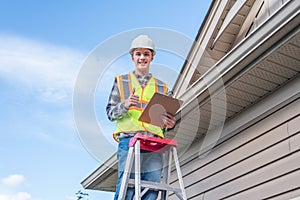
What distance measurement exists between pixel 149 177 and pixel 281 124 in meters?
1.11

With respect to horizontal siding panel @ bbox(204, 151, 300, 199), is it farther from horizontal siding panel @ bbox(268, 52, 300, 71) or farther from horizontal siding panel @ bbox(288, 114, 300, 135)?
horizontal siding panel @ bbox(268, 52, 300, 71)

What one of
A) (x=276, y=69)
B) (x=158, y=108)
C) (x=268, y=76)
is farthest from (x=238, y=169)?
(x=158, y=108)

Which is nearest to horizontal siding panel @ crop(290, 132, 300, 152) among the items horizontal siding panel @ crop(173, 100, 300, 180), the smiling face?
horizontal siding panel @ crop(173, 100, 300, 180)

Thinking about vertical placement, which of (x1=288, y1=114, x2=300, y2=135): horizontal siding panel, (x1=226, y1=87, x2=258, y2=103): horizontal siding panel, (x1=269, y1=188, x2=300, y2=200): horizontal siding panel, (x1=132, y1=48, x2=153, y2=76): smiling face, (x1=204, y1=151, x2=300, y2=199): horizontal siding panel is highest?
(x1=226, y1=87, x2=258, y2=103): horizontal siding panel

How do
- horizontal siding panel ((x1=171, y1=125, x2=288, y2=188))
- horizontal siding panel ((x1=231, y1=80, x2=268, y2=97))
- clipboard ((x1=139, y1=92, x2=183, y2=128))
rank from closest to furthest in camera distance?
clipboard ((x1=139, y1=92, x2=183, y2=128)) < horizontal siding panel ((x1=171, y1=125, x2=288, y2=188)) < horizontal siding panel ((x1=231, y1=80, x2=268, y2=97))

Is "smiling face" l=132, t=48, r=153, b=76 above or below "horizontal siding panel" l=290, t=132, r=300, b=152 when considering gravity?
above

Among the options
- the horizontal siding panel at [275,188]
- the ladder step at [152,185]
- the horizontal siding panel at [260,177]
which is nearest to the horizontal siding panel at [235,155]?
the horizontal siding panel at [260,177]

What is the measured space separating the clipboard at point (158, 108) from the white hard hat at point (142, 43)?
1.25 feet

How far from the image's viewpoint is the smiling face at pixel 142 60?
2.88 metres

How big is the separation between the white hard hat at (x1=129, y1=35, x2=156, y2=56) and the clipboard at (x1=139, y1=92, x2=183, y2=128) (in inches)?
15.0

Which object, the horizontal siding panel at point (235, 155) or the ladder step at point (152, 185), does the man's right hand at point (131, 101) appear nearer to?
the ladder step at point (152, 185)

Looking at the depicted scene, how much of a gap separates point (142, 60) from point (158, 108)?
359mm

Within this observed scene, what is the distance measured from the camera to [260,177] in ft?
11.3

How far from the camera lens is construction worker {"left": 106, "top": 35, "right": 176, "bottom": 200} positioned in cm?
282
